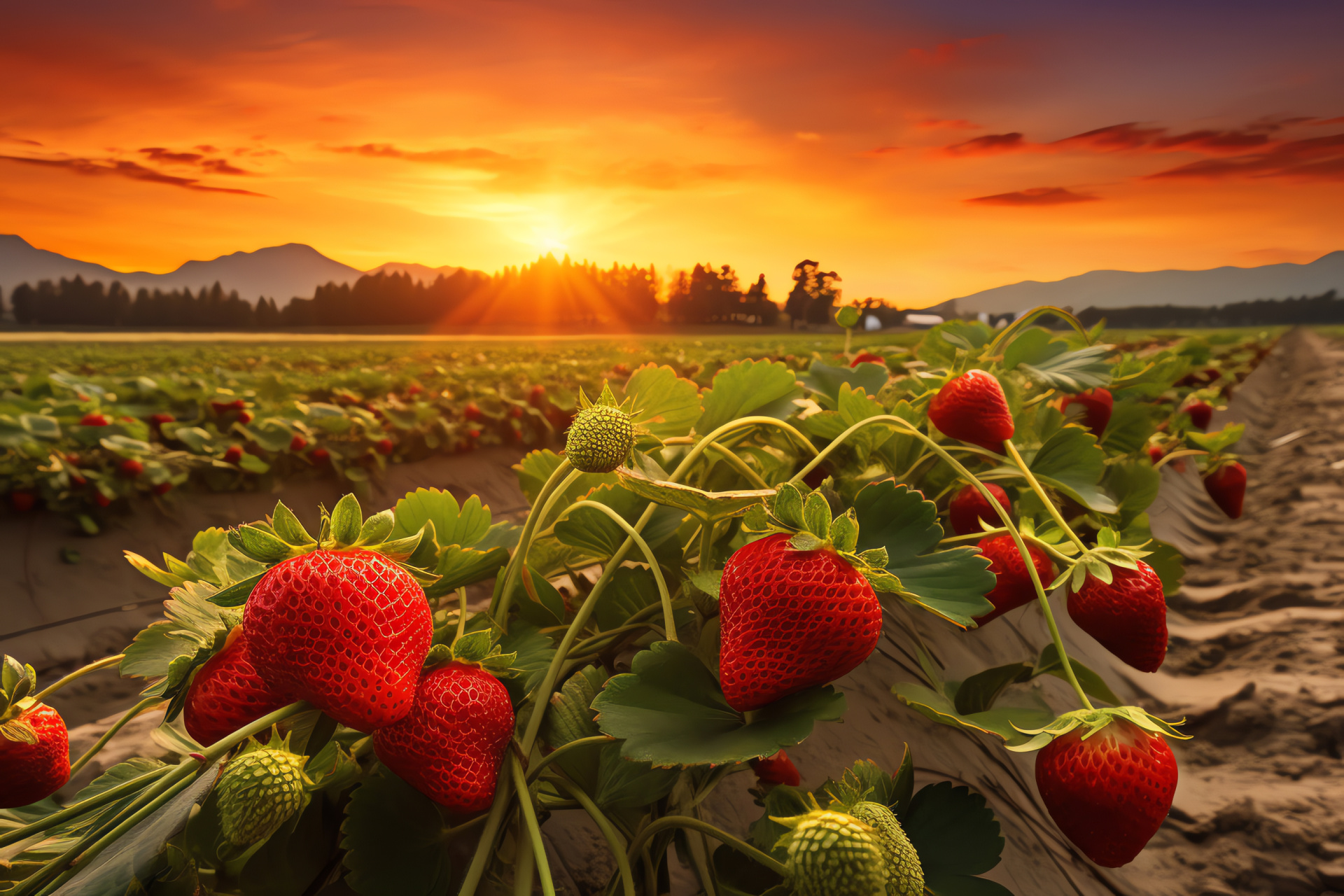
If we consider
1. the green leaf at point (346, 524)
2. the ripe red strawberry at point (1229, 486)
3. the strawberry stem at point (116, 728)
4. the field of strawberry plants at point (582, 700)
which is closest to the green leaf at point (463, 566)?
the field of strawberry plants at point (582, 700)

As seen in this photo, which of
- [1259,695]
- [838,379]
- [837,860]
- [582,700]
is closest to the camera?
[837,860]

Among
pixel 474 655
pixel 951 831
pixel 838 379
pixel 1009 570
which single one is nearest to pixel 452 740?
pixel 474 655

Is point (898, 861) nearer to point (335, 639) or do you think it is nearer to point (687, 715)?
point (687, 715)

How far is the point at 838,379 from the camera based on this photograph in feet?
4.36

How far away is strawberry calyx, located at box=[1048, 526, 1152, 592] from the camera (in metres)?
0.78

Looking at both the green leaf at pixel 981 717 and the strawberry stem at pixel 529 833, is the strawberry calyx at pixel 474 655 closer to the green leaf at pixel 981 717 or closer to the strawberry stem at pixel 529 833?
the strawberry stem at pixel 529 833

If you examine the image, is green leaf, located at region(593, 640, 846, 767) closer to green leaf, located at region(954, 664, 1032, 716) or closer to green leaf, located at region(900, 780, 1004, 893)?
green leaf, located at region(900, 780, 1004, 893)

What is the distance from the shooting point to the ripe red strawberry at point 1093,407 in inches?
66.1

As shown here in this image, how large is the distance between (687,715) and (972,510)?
2.19ft

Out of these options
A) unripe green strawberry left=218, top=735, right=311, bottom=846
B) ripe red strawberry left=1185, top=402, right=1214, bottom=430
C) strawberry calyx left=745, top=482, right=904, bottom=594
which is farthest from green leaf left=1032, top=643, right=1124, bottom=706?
ripe red strawberry left=1185, top=402, right=1214, bottom=430

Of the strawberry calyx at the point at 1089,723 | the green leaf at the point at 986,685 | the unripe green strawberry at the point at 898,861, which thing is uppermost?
the unripe green strawberry at the point at 898,861

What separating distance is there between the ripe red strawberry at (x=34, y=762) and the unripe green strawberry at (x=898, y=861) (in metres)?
0.63

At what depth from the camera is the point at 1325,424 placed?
5973mm

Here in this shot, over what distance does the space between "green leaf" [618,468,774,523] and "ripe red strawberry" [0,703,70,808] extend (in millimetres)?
495
